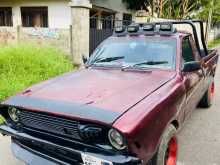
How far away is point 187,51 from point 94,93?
6.93ft

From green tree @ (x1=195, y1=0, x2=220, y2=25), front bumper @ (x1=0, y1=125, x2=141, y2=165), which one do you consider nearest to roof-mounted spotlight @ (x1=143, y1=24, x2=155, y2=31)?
front bumper @ (x1=0, y1=125, x2=141, y2=165)

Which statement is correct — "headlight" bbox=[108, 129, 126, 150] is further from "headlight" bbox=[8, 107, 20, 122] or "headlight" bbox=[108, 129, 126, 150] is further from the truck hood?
"headlight" bbox=[8, 107, 20, 122]

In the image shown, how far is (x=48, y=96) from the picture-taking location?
3.05 meters

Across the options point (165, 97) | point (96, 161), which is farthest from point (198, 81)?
point (96, 161)

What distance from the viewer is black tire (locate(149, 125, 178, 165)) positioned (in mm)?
2871

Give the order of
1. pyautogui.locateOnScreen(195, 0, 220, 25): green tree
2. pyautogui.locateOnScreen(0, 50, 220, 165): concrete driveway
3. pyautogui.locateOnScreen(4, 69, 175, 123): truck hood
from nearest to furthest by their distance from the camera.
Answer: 1. pyautogui.locateOnScreen(4, 69, 175, 123): truck hood
2. pyautogui.locateOnScreen(0, 50, 220, 165): concrete driveway
3. pyautogui.locateOnScreen(195, 0, 220, 25): green tree

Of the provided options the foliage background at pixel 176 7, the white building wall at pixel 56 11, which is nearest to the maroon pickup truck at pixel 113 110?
the white building wall at pixel 56 11

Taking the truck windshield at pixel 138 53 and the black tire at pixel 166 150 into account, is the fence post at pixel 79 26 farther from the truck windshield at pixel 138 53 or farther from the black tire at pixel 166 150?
the black tire at pixel 166 150

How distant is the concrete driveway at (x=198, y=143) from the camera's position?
3.80m

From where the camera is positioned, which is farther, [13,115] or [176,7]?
[176,7]

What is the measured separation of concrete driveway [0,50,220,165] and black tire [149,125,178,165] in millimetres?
411

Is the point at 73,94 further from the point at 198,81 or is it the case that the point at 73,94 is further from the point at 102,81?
the point at 198,81

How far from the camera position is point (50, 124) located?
283cm

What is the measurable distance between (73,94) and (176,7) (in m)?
21.4
